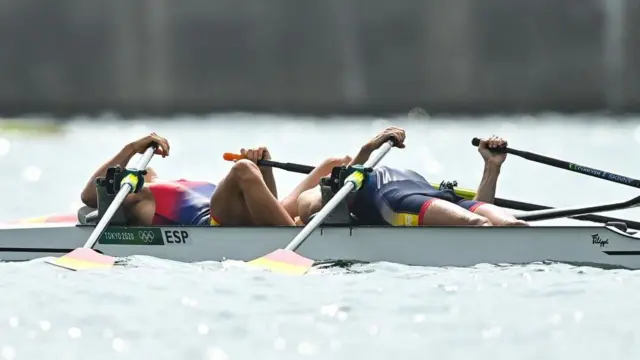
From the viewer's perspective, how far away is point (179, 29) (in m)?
53.4

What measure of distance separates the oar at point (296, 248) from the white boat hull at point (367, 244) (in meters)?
0.14


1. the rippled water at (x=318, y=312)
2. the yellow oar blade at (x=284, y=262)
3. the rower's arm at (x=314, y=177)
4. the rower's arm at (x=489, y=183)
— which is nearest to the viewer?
the rippled water at (x=318, y=312)

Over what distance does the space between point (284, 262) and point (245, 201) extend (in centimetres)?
67

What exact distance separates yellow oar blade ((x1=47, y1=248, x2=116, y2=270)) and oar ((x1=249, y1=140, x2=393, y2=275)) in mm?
1059

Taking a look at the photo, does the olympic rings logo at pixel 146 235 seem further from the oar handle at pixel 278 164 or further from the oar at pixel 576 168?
the oar at pixel 576 168

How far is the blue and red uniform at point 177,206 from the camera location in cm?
1035

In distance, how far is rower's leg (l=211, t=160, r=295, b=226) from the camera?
32.4 ft

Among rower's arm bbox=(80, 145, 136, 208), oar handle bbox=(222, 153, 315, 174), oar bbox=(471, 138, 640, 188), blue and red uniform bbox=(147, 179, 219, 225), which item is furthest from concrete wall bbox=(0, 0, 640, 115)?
blue and red uniform bbox=(147, 179, 219, 225)

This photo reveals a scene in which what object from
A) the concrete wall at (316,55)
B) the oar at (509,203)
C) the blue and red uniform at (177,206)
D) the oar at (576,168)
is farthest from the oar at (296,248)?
the concrete wall at (316,55)

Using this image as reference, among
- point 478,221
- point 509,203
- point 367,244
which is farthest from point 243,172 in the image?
point 509,203

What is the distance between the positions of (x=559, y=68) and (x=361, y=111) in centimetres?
776

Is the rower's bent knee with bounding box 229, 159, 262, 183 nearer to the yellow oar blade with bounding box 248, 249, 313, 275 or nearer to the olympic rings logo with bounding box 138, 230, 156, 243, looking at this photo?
the yellow oar blade with bounding box 248, 249, 313, 275

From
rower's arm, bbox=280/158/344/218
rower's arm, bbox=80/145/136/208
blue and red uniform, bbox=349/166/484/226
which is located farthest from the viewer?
rower's arm, bbox=280/158/344/218

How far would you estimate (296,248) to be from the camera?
9641mm
